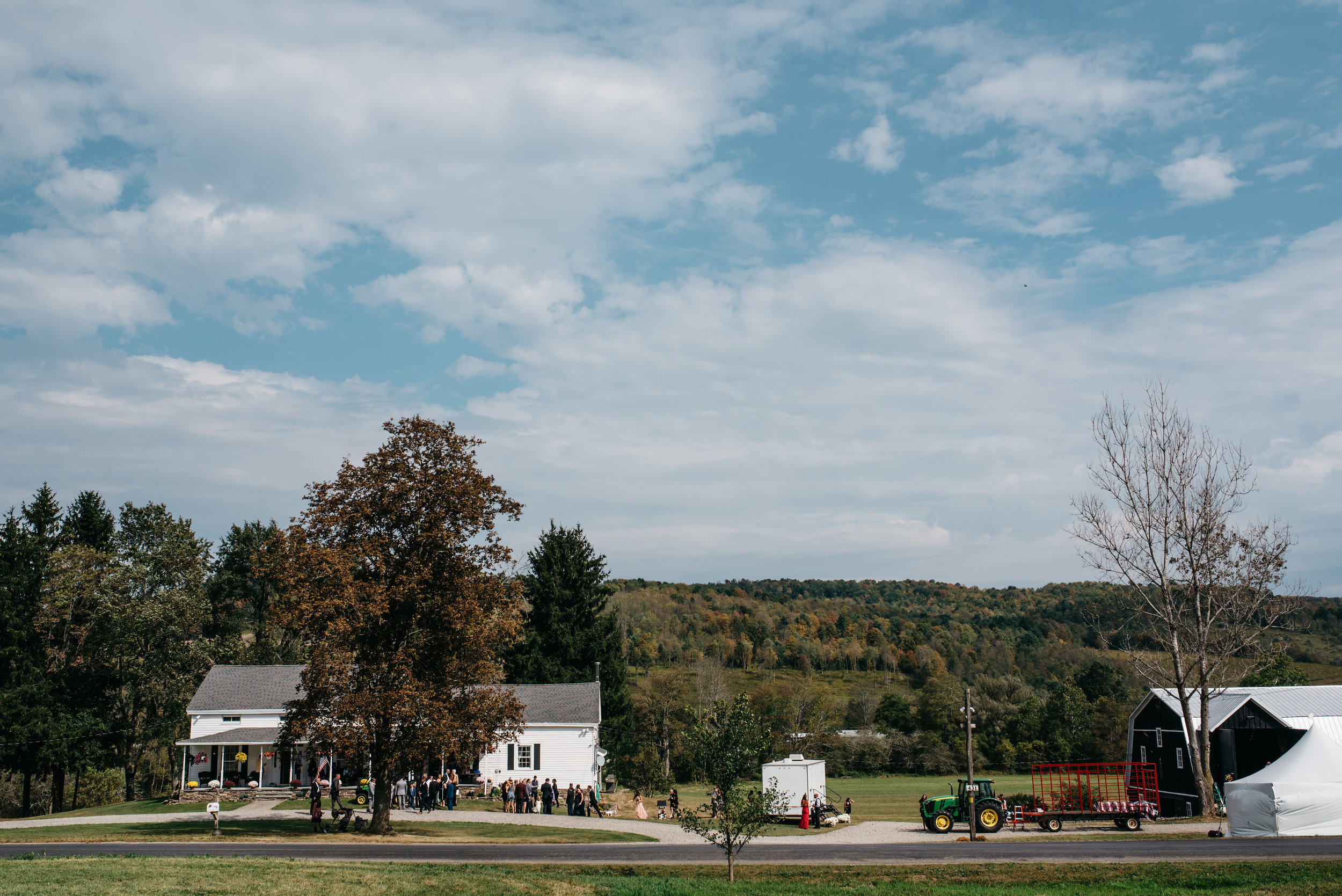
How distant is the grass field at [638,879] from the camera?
54.5 feet

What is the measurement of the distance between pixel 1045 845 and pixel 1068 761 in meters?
54.8

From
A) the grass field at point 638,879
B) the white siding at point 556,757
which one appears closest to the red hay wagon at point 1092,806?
the grass field at point 638,879

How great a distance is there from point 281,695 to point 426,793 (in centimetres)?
1356

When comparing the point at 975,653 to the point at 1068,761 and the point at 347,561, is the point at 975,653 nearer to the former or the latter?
the point at 1068,761

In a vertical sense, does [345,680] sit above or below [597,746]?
above

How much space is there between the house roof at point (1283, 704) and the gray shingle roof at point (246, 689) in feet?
146

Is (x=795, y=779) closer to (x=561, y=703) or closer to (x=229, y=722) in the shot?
(x=561, y=703)

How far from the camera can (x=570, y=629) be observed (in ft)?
200

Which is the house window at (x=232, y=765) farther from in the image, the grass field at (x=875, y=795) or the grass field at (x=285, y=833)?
the grass field at (x=875, y=795)

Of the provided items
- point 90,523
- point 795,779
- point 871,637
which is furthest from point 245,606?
point 871,637

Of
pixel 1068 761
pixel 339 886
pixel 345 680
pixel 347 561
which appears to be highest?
pixel 347 561

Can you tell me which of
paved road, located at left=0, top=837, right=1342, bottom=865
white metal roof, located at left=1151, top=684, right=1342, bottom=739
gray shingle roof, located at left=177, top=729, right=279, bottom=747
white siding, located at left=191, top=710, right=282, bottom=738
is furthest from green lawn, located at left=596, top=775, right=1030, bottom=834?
white siding, located at left=191, top=710, right=282, bottom=738

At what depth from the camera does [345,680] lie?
3022 cm

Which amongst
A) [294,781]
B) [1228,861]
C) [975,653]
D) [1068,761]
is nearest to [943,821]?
[1228,861]
